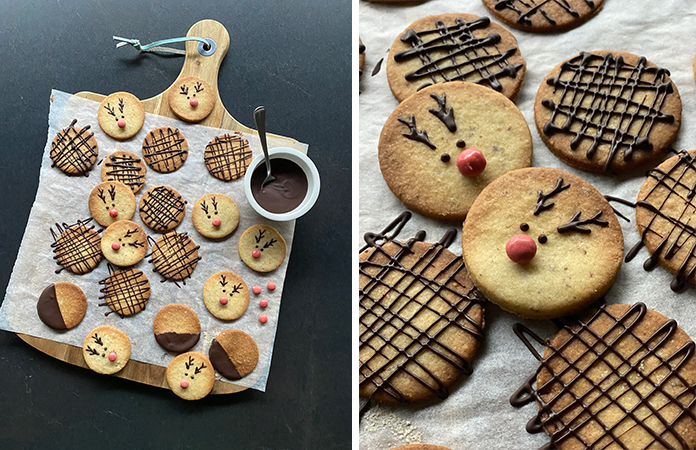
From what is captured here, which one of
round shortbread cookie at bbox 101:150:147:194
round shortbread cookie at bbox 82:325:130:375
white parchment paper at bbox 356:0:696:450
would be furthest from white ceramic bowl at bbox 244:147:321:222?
round shortbread cookie at bbox 82:325:130:375

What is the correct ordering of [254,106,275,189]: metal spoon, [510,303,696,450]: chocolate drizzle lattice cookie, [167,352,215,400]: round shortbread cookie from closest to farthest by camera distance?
[510,303,696,450]: chocolate drizzle lattice cookie, [254,106,275,189]: metal spoon, [167,352,215,400]: round shortbread cookie

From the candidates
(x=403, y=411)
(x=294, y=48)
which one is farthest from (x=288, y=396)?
(x=294, y=48)

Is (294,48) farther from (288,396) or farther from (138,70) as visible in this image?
(288,396)

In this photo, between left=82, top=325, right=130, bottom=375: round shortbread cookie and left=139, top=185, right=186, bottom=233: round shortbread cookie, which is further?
left=139, top=185, right=186, bottom=233: round shortbread cookie

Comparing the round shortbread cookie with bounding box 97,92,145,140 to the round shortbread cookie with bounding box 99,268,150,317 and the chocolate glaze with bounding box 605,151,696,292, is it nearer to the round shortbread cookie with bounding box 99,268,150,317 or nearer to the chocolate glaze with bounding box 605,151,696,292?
the round shortbread cookie with bounding box 99,268,150,317

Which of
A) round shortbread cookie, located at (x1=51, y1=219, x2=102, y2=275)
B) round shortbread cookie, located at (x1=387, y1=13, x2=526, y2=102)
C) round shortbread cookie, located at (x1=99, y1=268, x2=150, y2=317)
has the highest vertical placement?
round shortbread cookie, located at (x1=387, y1=13, x2=526, y2=102)

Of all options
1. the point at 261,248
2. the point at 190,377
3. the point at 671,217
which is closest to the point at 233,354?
the point at 190,377
